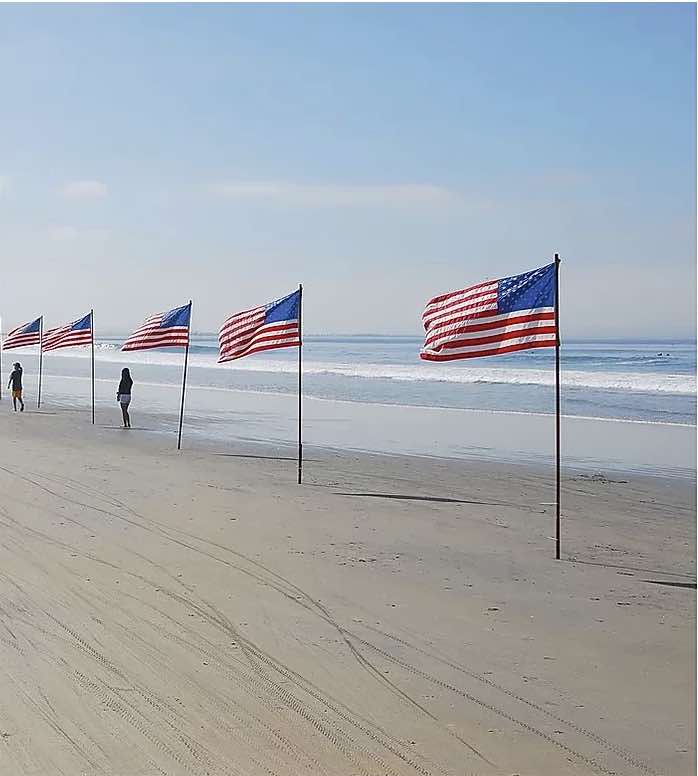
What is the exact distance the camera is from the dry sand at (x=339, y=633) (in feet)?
18.0

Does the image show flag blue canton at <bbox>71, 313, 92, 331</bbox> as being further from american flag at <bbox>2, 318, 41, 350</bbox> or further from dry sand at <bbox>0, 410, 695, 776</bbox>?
dry sand at <bbox>0, 410, 695, 776</bbox>

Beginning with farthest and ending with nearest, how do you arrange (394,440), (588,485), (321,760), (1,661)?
1. (394,440)
2. (588,485)
3. (1,661)
4. (321,760)

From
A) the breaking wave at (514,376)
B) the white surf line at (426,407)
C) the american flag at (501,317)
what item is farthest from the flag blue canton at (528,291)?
the breaking wave at (514,376)

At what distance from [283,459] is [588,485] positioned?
5694 mm

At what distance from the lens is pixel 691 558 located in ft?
34.4

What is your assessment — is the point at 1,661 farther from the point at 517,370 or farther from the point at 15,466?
the point at 517,370

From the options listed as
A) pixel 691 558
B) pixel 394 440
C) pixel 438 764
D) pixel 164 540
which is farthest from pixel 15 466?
pixel 438 764

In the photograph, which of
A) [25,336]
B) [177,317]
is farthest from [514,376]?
[177,317]

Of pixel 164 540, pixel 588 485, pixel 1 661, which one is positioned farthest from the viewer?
pixel 588 485

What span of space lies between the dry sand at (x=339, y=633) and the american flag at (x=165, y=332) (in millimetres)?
5252

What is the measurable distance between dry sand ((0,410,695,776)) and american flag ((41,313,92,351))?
11.0 metres

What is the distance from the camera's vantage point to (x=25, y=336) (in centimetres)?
2719

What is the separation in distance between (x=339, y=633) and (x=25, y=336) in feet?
72.4

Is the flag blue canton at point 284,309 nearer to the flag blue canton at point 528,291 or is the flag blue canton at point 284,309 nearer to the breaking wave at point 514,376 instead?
the flag blue canton at point 528,291
